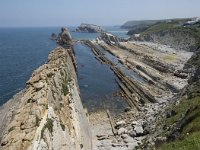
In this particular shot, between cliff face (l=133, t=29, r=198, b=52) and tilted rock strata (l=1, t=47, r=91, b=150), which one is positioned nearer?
tilted rock strata (l=1, t=47, r=91, b=150)

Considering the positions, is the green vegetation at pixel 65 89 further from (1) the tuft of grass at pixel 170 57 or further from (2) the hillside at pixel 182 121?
(1) the tuft of grass at pixel 170 57

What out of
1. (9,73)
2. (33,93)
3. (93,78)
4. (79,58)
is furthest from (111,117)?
(79,58)

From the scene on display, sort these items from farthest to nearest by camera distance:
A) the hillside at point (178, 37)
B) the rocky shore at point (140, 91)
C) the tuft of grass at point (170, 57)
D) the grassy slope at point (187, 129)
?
the hillside at point (178, 37) → the tuft of grass at point (170, 57) → the rocky shore at point (140, 91) → the grassy slope at point (187, 129)

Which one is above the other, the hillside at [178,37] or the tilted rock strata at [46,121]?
the tilted rock strata at [46,121]

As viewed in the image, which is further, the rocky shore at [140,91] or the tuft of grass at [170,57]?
the tuft of grass at [170,57]

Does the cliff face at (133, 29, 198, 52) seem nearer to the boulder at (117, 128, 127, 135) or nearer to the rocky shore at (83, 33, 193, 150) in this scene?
the rocky shore at (83, 33, 193, 150)

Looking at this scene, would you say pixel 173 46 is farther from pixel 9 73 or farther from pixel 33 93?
pixel 33 93

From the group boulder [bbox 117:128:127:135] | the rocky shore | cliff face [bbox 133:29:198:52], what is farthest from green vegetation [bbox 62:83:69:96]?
cliff face [bbox 133:29:198:52]

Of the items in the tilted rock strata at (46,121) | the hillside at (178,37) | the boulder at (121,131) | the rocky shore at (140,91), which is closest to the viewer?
the tilted rock strata at (46,121)

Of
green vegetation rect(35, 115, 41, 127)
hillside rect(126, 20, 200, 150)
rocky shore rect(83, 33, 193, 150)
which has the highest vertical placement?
green vegetation rect(35, 115, 41, 127)

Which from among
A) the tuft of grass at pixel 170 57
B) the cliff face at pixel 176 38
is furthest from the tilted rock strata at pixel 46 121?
the cliff face at pixel 176 38
